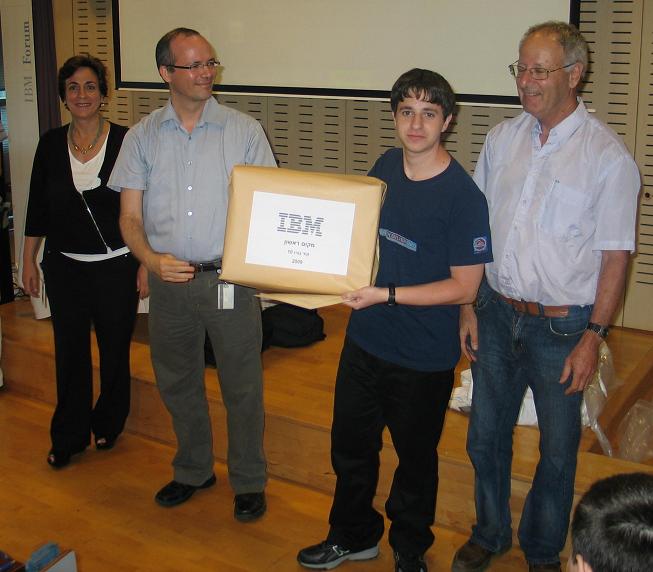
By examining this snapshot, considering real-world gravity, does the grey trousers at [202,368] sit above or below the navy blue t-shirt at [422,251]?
below

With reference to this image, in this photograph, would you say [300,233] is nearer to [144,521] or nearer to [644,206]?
[144,521]

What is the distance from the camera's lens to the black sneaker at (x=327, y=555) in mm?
2604

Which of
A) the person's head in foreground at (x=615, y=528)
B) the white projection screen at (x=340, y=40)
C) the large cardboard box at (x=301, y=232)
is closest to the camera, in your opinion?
the person's head in foreground at (x=615, y=528)

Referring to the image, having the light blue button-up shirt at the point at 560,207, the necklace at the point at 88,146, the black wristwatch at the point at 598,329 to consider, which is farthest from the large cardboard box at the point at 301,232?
the necklace at the point at 88,146

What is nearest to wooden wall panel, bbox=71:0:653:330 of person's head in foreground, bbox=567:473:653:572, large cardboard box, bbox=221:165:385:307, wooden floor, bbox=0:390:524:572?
large cardboard box, bbox=221:165:385:307

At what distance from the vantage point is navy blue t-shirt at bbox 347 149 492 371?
6.96 ft

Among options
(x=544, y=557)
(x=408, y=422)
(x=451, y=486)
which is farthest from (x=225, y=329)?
(x=544, y=557)

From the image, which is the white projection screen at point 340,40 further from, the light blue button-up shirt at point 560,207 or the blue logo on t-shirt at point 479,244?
the blue logo on t-shirt at point 479,244

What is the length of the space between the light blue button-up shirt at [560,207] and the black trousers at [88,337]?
155cm

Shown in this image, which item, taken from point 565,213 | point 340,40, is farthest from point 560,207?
point 340,40

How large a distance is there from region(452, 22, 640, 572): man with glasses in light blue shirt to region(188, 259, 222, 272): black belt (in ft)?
2.71

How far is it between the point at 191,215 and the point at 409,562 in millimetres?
1274

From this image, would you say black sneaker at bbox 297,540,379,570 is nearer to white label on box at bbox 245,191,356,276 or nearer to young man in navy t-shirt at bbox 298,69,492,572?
young man in navy t-shirt at bbox 298,69,492,572

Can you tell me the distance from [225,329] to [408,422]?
2.52ft
